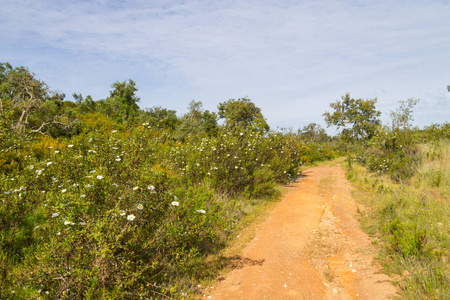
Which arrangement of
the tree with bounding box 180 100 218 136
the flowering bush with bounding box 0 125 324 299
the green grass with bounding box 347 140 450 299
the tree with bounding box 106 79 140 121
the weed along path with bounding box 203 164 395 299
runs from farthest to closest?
the tree with bounding box 106 79 140 121
the tree with bounding box 180 100 218 136
the weed along path with bounding box 203 164 395 299
the green grass with bounding box 347 140 450 299
the flowering bush with bounding box 0 125 324 299

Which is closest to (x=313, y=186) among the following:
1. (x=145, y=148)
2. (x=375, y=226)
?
(x=375, y=226)

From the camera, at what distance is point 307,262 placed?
425 centimetres

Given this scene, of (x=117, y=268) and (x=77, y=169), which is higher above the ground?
(x=77, y=169)

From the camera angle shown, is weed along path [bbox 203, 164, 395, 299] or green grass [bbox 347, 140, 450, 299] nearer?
green grass [bbox 347, 140, 450, 299]

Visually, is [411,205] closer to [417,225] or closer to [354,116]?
[417,225]

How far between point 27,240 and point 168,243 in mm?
2590

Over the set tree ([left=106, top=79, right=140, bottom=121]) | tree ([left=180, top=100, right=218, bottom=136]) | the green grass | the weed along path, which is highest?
tree ([left=106, top=79, right=140, bottom=121])

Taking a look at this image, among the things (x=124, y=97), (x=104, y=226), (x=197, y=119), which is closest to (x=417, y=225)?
(x=104, y=226)

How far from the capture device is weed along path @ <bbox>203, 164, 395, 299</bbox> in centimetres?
339

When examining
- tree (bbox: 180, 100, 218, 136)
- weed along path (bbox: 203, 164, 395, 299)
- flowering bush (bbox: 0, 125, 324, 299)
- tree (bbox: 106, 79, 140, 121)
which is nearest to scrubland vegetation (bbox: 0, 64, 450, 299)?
flowering bush (bbox: 0, 125, 324, 299)

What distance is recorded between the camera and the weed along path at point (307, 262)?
11.1 ft

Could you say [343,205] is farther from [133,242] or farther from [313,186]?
[133,242]

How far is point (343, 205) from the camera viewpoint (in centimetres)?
738

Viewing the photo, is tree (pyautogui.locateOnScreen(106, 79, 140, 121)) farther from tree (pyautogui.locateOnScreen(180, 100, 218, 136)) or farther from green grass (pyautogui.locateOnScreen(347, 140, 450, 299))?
green grass (pyautogui.locateOnScreen(347, 140, 450, 299))
